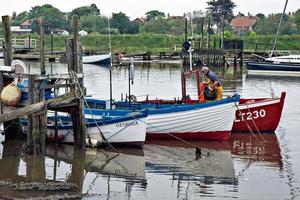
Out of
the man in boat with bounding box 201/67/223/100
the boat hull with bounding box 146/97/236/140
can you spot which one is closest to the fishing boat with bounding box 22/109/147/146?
the boat hull with bounding box 146/97/236/140

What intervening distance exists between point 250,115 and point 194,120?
2657mm

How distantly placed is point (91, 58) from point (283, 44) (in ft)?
84.6

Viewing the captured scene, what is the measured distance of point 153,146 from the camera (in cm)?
2211

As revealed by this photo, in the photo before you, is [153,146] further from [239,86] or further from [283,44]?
[283,44]

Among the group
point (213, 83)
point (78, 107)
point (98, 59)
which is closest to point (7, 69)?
point (78, 107)

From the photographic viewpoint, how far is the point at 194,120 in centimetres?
2238

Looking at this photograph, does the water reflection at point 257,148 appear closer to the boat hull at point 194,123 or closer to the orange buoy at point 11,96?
the boat hull at point 194,123

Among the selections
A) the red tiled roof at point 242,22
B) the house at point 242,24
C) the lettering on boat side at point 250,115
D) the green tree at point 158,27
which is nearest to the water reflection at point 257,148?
the lettering on boat side at point 250,115

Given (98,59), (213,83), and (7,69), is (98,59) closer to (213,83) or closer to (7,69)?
(213,83)

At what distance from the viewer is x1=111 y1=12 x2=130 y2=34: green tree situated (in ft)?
356

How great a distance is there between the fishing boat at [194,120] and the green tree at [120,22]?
283 ft

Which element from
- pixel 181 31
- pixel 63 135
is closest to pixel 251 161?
pixel 63 135

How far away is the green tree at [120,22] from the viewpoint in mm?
108625

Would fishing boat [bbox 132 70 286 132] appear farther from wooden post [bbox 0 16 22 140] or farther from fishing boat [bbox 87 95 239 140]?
wooden post [bbox 0 16 22 140]
